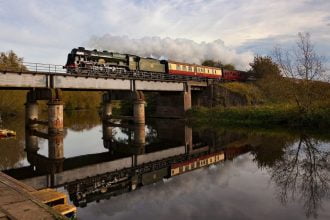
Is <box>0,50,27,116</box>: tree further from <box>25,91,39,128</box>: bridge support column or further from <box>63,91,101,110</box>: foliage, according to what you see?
<box>63,91,101,110</box>: foliage

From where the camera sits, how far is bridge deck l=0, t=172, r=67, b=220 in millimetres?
6543

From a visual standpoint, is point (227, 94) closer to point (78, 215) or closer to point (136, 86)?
point (136, 86)

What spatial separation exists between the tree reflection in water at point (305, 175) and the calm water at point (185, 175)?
3 centimetres

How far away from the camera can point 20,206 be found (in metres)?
7.23

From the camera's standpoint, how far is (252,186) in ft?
40.0

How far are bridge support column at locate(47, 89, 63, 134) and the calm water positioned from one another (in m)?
1.13

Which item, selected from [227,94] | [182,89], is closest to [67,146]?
[182,89]

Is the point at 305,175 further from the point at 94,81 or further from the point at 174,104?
the point at 174,104

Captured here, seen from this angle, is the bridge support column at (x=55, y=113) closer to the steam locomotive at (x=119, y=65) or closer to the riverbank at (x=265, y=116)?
the steam locomotive at (x=119, y=65)

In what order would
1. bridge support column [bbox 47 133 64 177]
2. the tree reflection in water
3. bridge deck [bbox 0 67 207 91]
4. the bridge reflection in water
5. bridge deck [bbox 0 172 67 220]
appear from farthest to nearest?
bridge deck [bbox 0 67 207 91], bridge support column [bbox 47 133 64 177], the bridge reflection in water, the tree reflection in water, bridge deck [bbox 0 172 67 220]

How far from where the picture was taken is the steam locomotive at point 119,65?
31.8 m

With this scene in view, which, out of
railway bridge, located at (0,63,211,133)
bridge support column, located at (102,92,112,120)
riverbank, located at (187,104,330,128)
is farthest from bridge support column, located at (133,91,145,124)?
riverbank, located at (187,104,330,128)

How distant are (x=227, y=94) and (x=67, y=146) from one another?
28103 mm

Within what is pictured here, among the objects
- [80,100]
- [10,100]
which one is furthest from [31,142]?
[80,100]
